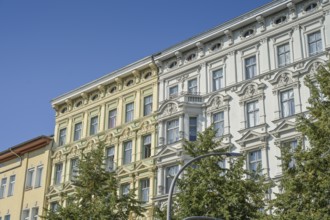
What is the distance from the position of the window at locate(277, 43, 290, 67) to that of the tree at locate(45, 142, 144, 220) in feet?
38.9

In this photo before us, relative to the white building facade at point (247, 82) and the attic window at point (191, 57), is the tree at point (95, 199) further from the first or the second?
the attic window at point (191, 57)

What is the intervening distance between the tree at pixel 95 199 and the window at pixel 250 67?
34.4 ft

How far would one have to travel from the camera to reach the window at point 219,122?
119 ft

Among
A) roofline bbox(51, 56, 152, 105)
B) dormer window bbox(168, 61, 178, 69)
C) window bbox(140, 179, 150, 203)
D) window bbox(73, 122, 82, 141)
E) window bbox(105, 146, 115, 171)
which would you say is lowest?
window bbox(140, 179, 150, 203)

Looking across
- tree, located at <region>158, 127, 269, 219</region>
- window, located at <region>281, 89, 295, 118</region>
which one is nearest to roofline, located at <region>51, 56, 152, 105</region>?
window, located at <region>281, 89, 295, 118</region>

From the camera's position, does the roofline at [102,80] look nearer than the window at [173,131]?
No

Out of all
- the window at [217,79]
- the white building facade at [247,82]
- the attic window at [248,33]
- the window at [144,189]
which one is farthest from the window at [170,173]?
the attic window at [248,33]

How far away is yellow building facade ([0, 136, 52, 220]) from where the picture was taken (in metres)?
47.0

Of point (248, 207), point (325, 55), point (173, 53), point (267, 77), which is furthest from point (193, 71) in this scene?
point (248, 207)

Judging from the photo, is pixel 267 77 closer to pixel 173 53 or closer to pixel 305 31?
pixel 305 31

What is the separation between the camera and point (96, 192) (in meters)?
32.2

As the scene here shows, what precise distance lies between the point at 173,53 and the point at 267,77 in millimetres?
8353

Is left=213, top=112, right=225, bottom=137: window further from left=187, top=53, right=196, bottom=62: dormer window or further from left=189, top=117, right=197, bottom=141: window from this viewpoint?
left=187, top=53, right=196, bottom=62: dormer window

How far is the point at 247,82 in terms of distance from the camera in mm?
35906
